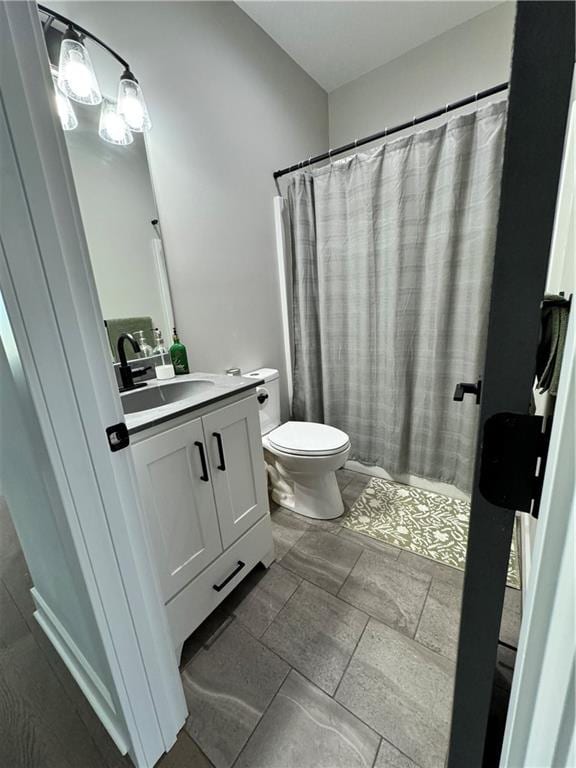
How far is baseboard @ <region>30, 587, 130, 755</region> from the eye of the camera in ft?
2.87

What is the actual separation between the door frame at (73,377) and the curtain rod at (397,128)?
1.57m

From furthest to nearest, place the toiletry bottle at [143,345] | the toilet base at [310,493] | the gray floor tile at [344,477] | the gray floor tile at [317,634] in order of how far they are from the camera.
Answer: the gray floor tile at [344,477], the toilet base at [310,493], the toiletry bottle at [143,345], the gray floor tile at [317,634]

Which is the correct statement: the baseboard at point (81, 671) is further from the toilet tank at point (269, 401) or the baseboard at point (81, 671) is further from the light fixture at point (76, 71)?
the light fixture at point (76, 71)

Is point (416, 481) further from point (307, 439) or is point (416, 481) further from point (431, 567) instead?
point (307, 439)

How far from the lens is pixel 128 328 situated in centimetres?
139

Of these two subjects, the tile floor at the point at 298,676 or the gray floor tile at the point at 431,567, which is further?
the gray floor tile at the point at 431,567

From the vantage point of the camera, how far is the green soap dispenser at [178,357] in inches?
59.2

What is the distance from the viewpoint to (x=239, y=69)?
169 cm


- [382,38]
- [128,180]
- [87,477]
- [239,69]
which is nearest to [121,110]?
[128,180]

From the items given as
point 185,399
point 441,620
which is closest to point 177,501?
point 185,399

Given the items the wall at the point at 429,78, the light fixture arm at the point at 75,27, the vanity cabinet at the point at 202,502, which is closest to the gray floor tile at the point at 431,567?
the vanity cabinet at the point at 202,502

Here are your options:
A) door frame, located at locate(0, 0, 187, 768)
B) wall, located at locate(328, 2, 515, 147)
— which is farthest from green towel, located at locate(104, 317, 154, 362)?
wall, located at locate(328, 2, 515, 147)

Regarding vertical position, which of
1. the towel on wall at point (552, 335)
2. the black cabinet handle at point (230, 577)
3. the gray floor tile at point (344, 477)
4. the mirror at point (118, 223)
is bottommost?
the gray floor tile at point (344, 477)

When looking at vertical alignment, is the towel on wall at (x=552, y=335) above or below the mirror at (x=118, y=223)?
below
